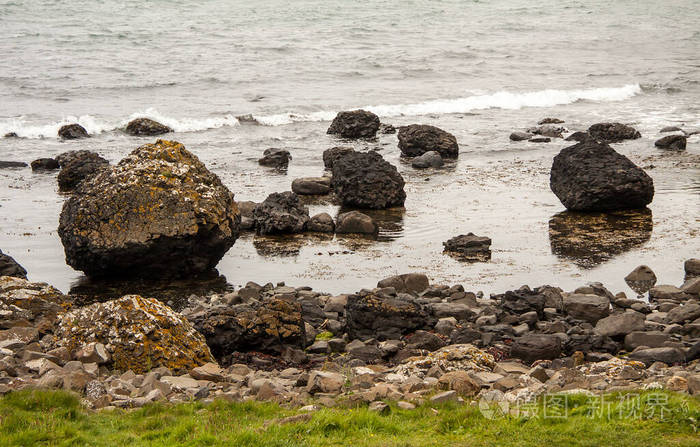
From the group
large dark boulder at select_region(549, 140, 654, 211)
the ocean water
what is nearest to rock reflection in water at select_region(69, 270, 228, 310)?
the ocean water

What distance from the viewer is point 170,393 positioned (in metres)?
9.91

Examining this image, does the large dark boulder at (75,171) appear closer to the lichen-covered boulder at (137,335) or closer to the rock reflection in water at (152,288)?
the rock reflection in water at (152,288)

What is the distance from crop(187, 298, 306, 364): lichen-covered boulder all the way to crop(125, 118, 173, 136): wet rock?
2320 cm

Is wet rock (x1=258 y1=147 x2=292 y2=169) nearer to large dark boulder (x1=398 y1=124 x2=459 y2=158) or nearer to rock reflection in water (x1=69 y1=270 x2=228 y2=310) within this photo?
large dark boulder (x1=398 y1=124 x2=459 y2=158)

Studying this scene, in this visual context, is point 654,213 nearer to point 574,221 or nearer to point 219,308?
point 574,221

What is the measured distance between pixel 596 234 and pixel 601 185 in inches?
79.1

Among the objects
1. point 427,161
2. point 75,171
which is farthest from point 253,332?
point 427,161

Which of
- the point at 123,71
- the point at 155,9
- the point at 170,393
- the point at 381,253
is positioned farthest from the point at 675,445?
the point at 155,9

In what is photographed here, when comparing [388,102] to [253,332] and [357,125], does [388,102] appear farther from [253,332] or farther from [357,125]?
[253,332]

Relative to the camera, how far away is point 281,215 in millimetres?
19297

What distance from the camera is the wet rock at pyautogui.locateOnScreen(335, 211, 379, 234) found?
19.3 m

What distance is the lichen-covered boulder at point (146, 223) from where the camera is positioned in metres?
15.9

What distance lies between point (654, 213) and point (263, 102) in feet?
82.4

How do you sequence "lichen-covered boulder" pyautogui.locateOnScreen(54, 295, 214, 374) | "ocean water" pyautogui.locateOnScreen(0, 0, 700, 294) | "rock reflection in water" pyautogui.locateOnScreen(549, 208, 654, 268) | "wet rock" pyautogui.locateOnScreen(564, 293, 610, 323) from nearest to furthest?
"lichen-covered boulder" pyautogui.locateOnScreen(54, 295, 214, 374), "wet rock" pyautogui.locateOnScreen(564, 293, 610, 323), "rock reflection in water" pyautogui.locateOnScreen(549, 208, 654, 268), "ocean water" pyautogui.locateOnScreen(0, 0, 700, 294)
